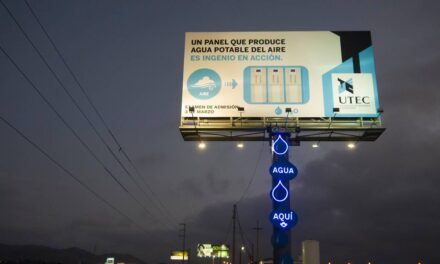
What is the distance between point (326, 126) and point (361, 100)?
209 centimetres

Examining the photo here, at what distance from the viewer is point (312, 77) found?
66.9 ft

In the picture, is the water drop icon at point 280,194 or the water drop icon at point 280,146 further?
the water drop icon at point 280,146

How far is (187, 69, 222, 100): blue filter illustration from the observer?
20422mm

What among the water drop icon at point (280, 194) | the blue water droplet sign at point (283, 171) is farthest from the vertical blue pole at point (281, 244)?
the blue water droplet sign at point (283, 171)

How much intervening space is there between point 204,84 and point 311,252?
31.8 ft

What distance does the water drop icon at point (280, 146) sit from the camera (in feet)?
62.7

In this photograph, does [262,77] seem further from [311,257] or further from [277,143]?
[311,257]

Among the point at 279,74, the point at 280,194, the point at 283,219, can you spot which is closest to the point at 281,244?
the point at 283,219

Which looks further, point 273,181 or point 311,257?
point 273,181

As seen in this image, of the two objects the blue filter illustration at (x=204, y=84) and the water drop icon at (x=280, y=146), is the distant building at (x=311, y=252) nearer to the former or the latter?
the water drop icon at (x=280, y=146)

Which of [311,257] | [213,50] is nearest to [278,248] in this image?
[311,257]

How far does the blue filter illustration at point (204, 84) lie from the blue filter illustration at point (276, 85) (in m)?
1.37

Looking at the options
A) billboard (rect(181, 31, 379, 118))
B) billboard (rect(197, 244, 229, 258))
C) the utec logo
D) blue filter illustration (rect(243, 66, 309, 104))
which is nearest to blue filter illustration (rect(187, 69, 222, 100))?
billboard (rect(181, 31, 379, 118))

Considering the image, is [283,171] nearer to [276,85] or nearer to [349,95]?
[276,85]
